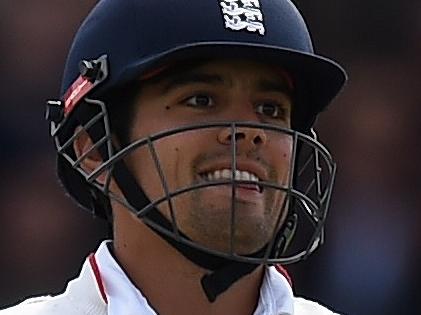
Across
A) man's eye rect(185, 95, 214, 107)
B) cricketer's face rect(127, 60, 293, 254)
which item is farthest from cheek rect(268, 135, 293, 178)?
man's eye rect(185, 95, 214, 107)

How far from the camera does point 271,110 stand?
6.56 ft

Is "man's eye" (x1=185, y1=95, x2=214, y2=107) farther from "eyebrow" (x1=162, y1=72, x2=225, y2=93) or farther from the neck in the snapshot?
the neck

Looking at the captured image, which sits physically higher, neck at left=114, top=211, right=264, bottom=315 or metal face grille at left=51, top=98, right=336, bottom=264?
metal face grille at left=51, top=98, right=336, bottom=264

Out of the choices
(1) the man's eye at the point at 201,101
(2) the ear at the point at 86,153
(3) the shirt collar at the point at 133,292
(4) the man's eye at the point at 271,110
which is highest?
(1) the man's eye at the point at 201,101

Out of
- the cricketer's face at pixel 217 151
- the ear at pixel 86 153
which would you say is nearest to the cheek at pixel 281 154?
the cricketer's face at pixel 217 151

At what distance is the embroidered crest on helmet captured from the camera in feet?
6.62

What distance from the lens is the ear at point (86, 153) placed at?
6.74 ft

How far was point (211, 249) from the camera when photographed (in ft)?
A: 6.17

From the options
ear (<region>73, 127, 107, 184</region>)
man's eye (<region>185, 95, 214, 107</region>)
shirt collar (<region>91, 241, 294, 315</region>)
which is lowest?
shirt collar (<region>91, 241, 294, 315</region>)

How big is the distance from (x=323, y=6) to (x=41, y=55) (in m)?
0.75

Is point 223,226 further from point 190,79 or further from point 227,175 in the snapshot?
point 190,79

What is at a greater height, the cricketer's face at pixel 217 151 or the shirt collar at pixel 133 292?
the cricketer's face at pixel 217 151

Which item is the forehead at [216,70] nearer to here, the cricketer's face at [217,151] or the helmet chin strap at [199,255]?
the cricketer's face at [217,151]

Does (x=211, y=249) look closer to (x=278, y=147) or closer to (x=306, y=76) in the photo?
(x=278, y=147)
